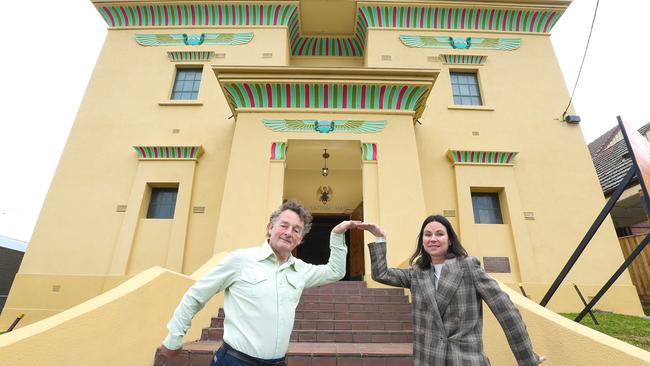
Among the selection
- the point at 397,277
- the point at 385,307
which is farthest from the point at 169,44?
the point at 397,277

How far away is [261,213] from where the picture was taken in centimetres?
662

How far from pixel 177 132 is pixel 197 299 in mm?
7966

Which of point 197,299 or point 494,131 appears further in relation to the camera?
point 494,131

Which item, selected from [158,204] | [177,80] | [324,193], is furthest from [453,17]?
[158,204]

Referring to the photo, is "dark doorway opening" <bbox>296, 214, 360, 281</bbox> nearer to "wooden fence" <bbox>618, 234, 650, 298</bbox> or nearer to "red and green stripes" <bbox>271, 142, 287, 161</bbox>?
"red and green stripes" <bbox>271, 142, 287, 161</bbox>

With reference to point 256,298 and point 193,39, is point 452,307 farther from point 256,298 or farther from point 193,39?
point 193,39

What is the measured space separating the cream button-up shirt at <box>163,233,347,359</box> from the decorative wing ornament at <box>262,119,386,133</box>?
18.7 ft

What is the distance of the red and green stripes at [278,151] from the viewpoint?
23.3 ft

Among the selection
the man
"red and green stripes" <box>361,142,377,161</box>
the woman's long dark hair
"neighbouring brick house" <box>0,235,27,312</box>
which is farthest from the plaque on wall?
"neighbouring brick house" <box>0,235,27,312</box>

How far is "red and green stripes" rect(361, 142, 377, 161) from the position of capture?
709 centimetres

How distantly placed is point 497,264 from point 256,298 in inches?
290

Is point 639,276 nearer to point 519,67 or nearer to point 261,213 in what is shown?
point 519,67

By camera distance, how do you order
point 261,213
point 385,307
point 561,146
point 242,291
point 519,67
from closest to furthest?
1. point 242,291
2. point 385,307
3. point 261,213
4. point 561,146
5. point 519,67

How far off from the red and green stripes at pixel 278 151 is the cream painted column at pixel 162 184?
7.69ft
